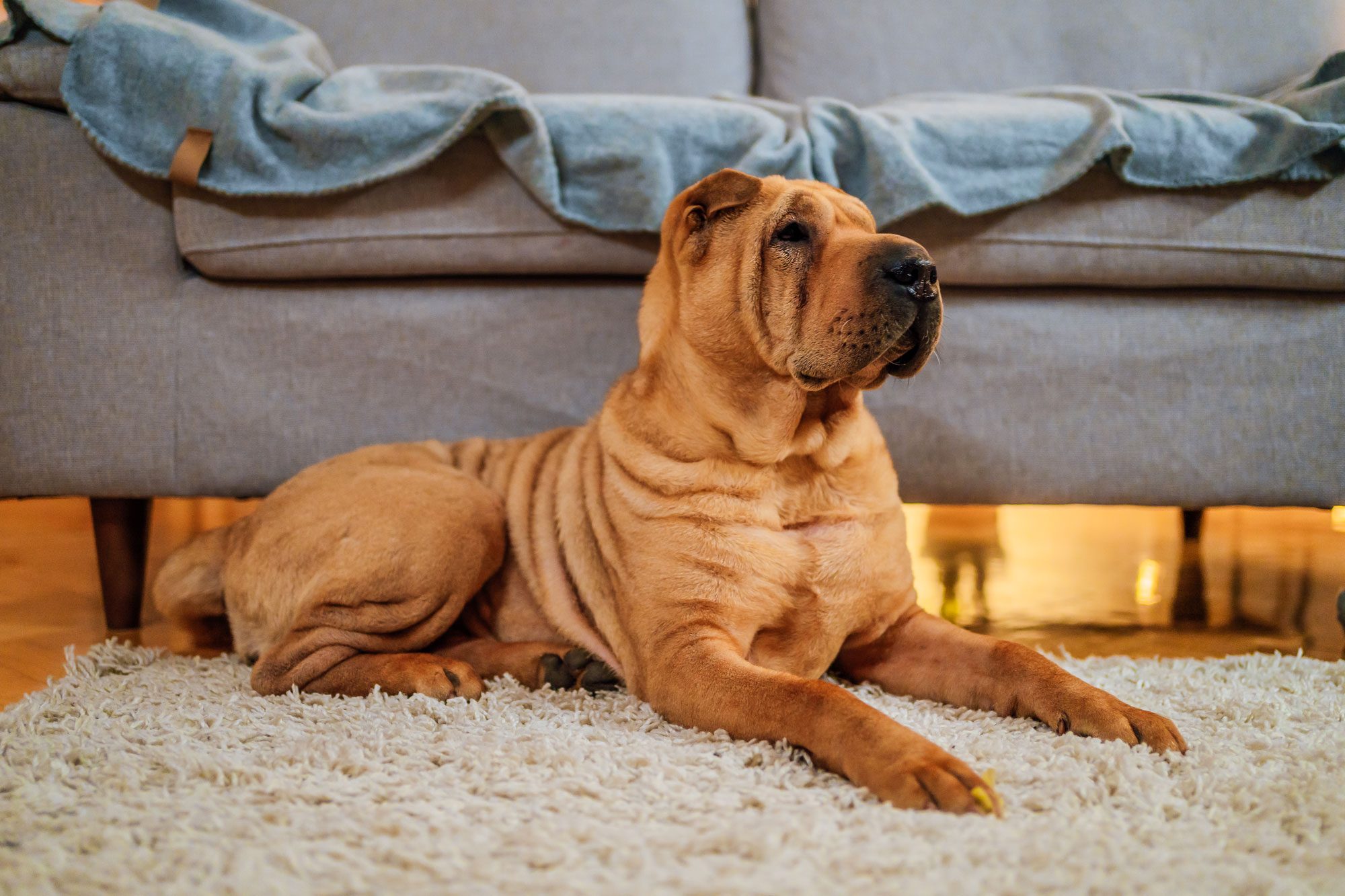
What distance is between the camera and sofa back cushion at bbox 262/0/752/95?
311 cm

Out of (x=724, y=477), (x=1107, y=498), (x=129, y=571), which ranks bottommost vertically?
(x=129, y=571)

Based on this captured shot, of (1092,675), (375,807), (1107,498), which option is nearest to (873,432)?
(1092,675)

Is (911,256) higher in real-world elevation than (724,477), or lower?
higher

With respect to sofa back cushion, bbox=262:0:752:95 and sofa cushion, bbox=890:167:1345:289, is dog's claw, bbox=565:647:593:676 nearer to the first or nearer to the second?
sofa cushion, bbox=890:167:1345:289

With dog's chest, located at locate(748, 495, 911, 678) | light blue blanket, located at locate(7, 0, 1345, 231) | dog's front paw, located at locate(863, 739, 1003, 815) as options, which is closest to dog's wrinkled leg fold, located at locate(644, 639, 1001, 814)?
dog's front paw, located at locate(863, 739, 1003, 815)

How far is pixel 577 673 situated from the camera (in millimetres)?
1715

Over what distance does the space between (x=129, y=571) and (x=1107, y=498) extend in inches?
87.9

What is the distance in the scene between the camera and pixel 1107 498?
2.21m

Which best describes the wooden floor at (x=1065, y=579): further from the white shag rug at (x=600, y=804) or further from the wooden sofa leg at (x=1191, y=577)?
the white shag rug at (x=600, y=804)

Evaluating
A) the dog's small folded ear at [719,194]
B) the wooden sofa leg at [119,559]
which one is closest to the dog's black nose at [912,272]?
the dog's small folded ear at [719,194]

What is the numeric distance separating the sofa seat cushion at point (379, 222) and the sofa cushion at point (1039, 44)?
1498mm

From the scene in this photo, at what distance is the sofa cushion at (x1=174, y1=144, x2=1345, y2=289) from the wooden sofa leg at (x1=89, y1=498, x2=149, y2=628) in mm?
586

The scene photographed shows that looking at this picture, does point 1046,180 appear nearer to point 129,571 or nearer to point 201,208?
point 201,208

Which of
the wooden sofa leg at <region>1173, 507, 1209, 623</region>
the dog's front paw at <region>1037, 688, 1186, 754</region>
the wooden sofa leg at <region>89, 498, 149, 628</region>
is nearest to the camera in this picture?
the dog's front paw at <region>1037, 688, 1186, 754</region>
